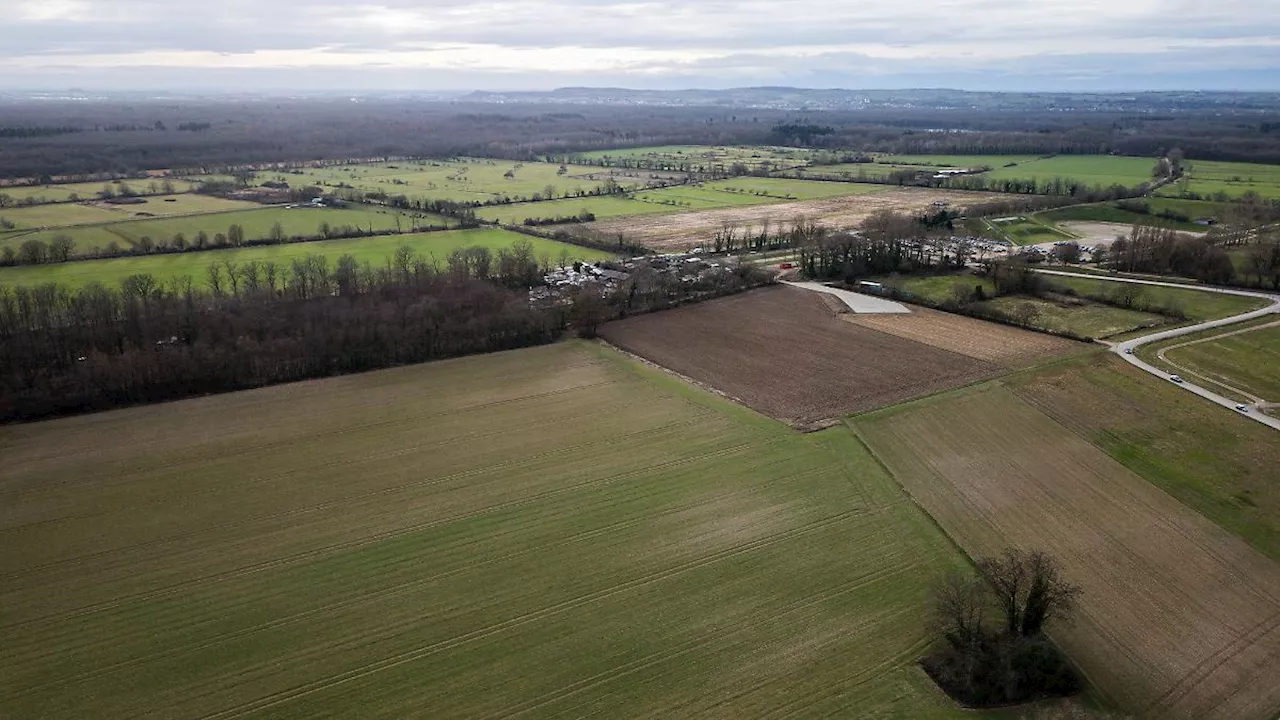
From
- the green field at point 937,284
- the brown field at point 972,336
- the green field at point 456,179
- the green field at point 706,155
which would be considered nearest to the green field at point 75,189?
the green field at point 456,179

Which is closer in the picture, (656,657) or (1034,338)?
(656,657)

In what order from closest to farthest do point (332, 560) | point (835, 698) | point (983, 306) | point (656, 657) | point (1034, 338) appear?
point (835, 698) < point (656, 657) < point (332, 560) < point (1034, 338) < point (983, 306)

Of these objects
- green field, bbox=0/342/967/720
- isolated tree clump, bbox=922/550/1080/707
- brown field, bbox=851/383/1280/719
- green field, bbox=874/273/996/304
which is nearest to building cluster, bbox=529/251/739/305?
green field, bbox=874/273/996/304

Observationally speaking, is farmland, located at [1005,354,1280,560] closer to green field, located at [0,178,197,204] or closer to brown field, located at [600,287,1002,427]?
brown field, located at [600,287,1002,427]

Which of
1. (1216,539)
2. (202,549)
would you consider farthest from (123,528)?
(1216,539)

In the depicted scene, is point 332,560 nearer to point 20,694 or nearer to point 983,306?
point 20,694
